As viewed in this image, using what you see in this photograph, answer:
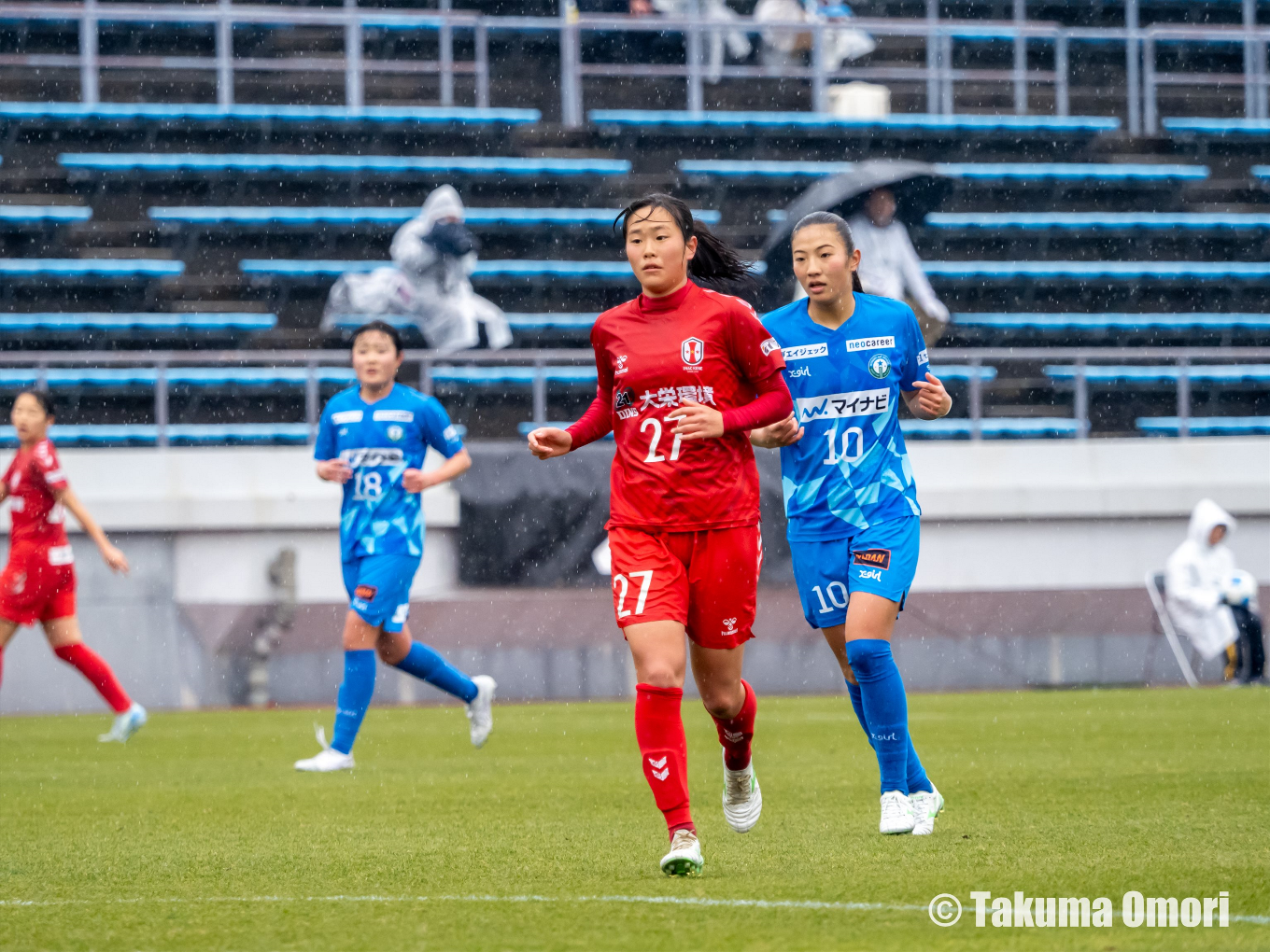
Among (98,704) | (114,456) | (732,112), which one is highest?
(732,112)

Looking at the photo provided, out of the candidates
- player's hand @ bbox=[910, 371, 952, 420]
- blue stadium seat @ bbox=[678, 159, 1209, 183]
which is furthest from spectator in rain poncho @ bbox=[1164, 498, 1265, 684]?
player's hand @ bbox=[910, 371, 952, 420]

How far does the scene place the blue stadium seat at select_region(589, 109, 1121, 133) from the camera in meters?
21.6

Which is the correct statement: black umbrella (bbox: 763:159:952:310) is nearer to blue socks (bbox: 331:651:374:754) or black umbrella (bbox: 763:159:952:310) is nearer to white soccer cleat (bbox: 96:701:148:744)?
white soccer cleat (bbox: 96:701:148:744)

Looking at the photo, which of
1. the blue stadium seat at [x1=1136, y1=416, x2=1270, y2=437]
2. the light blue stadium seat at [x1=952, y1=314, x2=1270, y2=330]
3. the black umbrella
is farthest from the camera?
the light blue stadium seat at [x1=952, y1=314, x2=1270, y2=330]

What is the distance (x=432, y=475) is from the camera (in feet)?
28.6

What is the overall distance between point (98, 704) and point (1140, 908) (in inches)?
479

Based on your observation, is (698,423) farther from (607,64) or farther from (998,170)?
(607,64)

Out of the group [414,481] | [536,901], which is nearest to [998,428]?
[414,481]

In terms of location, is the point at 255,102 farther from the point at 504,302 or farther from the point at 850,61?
the point at 850,61

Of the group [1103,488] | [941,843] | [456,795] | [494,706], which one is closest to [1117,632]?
[1103,488]

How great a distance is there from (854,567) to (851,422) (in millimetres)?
487

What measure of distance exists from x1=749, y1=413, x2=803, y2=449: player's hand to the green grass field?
1259mm

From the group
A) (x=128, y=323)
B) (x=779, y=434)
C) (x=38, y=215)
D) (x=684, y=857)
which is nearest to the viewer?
(x=684, y=857)

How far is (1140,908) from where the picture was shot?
4.13 metres
